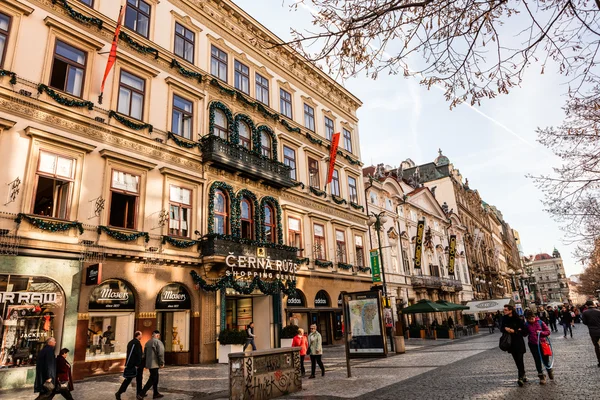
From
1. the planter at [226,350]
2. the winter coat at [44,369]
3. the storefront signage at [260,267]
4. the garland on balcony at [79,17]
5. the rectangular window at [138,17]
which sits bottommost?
the planter at [226,350]

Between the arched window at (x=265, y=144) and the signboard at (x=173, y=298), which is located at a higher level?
the arched window at (x=265, y=144)

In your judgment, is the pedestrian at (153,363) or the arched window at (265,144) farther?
the arched window at (265,144)

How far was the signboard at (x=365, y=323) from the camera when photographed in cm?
1445

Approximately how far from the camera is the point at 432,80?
6.70 metres

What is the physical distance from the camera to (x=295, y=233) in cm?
2495

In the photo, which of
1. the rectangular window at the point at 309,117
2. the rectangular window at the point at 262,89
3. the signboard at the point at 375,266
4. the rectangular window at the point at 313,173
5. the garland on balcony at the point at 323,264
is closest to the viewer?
the rectangular window at the point at 262,89

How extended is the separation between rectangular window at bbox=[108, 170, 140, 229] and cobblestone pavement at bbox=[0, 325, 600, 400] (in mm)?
5840

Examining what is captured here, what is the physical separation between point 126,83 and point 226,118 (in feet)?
19.5

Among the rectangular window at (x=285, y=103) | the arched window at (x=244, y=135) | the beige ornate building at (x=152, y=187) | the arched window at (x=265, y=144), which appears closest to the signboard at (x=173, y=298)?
the beige ornate building at (x=152, y=187)

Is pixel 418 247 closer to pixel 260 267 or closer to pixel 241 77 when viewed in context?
pixel 260 267

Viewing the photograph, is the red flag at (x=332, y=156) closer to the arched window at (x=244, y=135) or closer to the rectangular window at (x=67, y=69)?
the arched window at (x=244, y=135)

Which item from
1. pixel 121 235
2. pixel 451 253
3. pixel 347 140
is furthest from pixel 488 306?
pixel 121 235

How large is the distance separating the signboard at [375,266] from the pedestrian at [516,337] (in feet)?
62.5

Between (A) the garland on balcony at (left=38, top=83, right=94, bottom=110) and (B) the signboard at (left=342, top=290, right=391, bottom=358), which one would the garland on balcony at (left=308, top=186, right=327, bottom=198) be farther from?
(A) the garland on balcony at (left=38, top=83, right=94, bottom=110)
